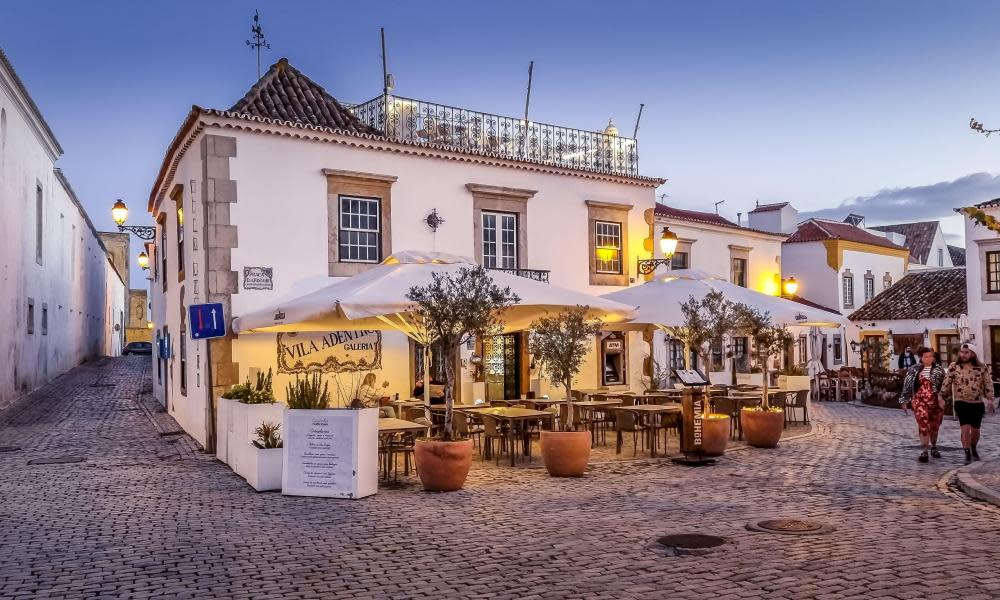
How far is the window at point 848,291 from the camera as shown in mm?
37188

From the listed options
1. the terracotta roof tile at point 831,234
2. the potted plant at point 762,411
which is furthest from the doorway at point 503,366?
the terracotta roof tile at point 831,234

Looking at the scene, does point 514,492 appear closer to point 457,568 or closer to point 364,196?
point 457,568

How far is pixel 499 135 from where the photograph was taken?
60.1 feet

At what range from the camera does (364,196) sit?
52.2 feet

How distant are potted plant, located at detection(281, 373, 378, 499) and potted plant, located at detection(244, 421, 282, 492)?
27 cm

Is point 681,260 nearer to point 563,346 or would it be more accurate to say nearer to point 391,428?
point 563,346

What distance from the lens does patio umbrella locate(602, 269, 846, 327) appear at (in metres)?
15.8

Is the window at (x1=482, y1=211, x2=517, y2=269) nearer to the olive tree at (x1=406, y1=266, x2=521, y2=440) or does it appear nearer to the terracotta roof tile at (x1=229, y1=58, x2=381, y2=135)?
the terracotta roof tile at (x1=229, y1=58, x2=381, y2=135)

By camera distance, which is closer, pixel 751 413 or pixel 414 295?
pixel 414 295

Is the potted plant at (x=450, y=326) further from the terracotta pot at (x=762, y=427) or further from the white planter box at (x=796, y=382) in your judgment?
the white planter box at (x=796, y=382)

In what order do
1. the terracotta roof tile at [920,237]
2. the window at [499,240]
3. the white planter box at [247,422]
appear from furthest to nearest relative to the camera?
the terracotta roof tile at [920,237] → the window at [499,240] → the white planter box at [247,422]

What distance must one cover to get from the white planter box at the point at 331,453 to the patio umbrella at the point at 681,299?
22.3 ft

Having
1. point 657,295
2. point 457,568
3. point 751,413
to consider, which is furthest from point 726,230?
point 457,568

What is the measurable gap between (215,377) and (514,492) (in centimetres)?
625
